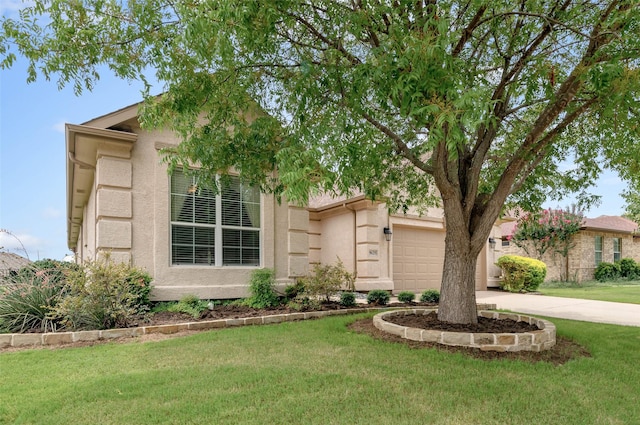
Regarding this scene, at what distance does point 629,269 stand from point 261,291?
21.7 m

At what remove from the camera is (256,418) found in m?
3.04

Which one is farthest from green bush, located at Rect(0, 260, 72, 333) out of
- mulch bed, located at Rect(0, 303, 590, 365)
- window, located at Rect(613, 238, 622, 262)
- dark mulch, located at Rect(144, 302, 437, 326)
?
window, located at Rect(613, 238, 622, 262)

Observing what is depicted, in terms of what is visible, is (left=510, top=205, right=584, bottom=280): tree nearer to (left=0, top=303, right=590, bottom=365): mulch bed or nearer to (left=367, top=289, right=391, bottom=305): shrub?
(left=367, top=289, right=391, bottom=305): shrub

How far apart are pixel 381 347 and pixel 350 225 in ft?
26.4

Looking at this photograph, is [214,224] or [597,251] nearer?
[214,224]

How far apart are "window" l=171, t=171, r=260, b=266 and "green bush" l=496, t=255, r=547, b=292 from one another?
10706mm

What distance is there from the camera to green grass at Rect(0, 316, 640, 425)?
10.3 ft

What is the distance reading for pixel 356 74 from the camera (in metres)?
4.49

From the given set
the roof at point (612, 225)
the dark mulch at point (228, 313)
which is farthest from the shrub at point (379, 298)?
the roof at point (612, 225)

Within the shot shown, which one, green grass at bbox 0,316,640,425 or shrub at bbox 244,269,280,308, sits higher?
shrub at bbox 244,269,280,308

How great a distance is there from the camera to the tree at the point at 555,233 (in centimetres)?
1872

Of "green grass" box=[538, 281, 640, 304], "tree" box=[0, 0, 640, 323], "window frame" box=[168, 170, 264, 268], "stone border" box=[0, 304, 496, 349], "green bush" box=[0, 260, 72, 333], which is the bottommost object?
"green grass" box=[538, 281, 640, 304]

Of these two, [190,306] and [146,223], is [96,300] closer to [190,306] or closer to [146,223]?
[190,306]

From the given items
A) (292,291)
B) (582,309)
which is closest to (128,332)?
(292,291)
